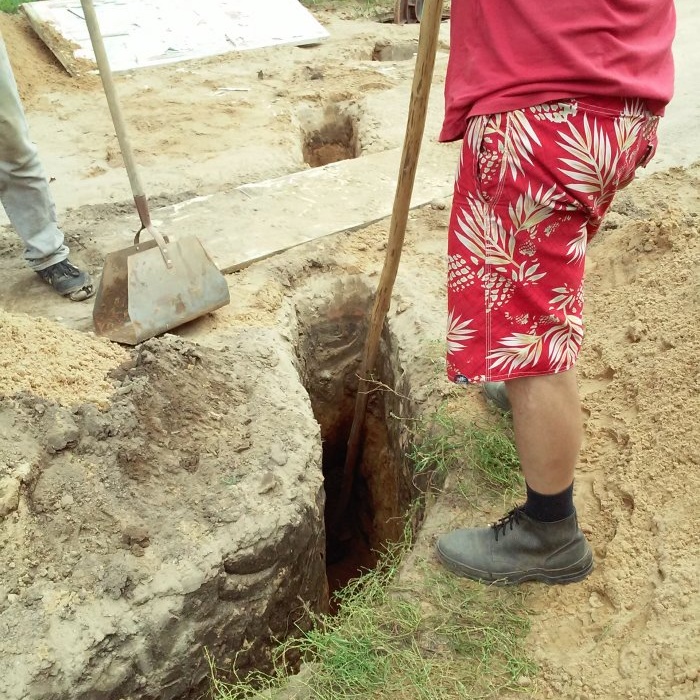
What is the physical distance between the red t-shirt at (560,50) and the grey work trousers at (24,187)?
211 cm

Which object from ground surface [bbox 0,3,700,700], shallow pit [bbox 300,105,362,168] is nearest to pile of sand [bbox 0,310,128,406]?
ground surface [bbox 0,3,700,700]

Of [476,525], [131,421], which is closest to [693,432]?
[476,525]

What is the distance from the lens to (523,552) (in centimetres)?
199

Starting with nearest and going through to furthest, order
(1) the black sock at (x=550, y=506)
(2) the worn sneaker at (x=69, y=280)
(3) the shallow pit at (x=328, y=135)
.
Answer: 1. (1) the black sock at (x=550, y=506)
2. (2) the worn sneaker at (x=69, y=280)
3. (3) the shallow pit at (x=328, y=135)

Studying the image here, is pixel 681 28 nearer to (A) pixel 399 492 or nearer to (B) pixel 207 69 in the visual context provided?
(B) pixel 207 69

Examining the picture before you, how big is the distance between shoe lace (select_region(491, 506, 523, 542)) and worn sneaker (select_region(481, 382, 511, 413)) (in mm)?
592

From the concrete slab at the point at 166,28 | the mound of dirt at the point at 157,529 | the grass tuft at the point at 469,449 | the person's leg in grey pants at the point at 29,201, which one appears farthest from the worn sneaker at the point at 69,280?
the concrete slab at the point at 166,28

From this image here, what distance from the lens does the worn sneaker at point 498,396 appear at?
2.56m

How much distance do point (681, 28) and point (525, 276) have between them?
5729 mm

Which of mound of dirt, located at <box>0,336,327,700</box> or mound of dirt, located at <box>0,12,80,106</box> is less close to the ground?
mound of dirt, located at <box>0,12,80,106</box>

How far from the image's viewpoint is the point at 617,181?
1576mm

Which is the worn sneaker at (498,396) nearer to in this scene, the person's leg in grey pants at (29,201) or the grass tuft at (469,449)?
the grass tuft at (469,449)

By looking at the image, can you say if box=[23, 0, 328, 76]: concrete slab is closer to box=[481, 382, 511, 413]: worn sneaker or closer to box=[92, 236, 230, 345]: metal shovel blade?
box=[92, 236, 230, 345]: metal shovel blade

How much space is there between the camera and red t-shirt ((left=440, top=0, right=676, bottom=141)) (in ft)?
4.57
